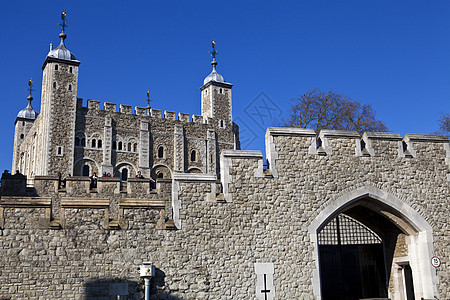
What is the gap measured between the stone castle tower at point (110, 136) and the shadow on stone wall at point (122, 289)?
28.2m

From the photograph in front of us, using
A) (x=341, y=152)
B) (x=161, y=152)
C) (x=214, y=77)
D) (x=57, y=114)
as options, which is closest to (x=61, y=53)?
(x=57, y=114)

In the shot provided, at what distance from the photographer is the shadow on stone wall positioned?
903 cm

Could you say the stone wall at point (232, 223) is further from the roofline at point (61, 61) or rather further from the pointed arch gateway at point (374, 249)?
the roofline at point (61, 61)

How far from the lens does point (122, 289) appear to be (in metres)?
9.16

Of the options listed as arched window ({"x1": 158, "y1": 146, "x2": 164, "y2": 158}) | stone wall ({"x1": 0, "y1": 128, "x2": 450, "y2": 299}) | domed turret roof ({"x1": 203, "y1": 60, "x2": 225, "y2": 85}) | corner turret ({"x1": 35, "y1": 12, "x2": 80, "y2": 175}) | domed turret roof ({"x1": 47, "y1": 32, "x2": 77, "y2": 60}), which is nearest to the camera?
stone wall ({"x1": 0, "y1": 128, "x2": 450, "y2": 299})

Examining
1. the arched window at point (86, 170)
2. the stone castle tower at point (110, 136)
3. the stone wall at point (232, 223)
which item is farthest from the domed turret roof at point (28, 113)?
the stone wall at point (232, 223)

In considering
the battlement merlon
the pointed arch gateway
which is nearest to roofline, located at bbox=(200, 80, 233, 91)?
the pointed arch gateway

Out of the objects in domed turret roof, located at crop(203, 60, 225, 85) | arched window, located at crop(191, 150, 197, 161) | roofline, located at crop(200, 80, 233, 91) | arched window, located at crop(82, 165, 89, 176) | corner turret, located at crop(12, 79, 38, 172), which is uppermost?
domed turret roof, located at crop(203, 60, 225, 85)

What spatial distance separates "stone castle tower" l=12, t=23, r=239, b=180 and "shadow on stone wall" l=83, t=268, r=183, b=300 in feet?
92.6

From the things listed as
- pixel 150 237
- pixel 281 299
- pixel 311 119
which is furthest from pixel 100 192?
pixel 311 119

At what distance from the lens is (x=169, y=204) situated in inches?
677

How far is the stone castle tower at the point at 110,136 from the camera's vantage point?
36.6m

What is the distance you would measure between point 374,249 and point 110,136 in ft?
97.1

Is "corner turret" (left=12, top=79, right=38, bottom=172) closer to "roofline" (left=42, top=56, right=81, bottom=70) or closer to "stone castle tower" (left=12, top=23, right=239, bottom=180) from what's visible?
"stone castle tower" (left=12, top=23, right=239, bottom=180)
